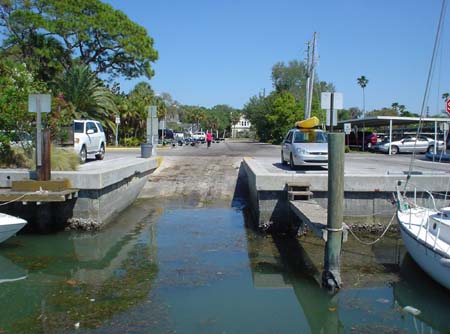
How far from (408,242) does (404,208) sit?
4.06ft

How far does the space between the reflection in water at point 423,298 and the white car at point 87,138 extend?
542 inches

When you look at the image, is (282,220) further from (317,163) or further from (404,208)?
(317,163)

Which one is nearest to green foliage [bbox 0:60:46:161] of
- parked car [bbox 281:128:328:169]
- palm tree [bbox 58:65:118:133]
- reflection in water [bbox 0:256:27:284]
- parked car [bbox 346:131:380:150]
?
reflection in water [bbox 0:256:27:284]

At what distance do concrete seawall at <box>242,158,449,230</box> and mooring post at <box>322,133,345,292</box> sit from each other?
13.5 ft

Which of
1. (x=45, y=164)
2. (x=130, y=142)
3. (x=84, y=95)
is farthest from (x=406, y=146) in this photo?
(x=45, y=164)

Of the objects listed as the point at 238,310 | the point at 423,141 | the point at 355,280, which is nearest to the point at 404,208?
the point at 355,280

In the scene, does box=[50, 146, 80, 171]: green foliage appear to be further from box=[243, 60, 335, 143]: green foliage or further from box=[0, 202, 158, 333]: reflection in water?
box=[243, 60, 335, 143]: green foliage

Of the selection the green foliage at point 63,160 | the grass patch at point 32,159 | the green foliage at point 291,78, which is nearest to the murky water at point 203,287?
the green foliage at point 63,160

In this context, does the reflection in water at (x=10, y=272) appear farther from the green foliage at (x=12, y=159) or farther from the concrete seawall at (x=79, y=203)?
the green foliage at (x=12, y=159)

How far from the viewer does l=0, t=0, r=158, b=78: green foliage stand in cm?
4159

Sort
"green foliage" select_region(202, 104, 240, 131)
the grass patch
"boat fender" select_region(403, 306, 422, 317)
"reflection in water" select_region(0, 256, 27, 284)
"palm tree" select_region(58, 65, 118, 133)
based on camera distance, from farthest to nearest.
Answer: "green foliage" select_region(202, 104, 240, 131)
"palm tree" select_region(58, 65, 118, 133)
the grass patch
"reflection in water" select_region(0, 256, 27, 284)
"boat fender" select_region(403, 306, 422, 317)

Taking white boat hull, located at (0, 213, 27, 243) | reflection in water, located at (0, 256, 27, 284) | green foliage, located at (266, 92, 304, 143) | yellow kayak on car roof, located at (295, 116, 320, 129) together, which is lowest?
reflection in water, located at (0, 256, 27, 284)

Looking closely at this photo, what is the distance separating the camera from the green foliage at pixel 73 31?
41594 mm

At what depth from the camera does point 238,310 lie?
7699 millimetres
